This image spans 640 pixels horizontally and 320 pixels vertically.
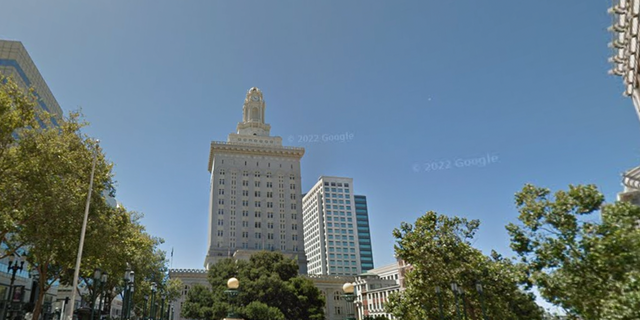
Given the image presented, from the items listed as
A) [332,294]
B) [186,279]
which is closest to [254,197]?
[186,279]

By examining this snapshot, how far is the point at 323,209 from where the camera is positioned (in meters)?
165

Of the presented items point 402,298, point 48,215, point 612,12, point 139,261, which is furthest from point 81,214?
point 612,12

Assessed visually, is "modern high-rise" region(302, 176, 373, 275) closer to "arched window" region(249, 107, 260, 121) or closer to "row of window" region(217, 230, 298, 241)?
"row of window" region(217, 230, 298, 241)

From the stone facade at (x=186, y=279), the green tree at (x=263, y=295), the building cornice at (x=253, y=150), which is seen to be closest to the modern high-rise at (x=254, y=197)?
the building cornice at (x=253, y=150)

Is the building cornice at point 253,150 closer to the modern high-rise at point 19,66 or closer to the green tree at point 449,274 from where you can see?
the modern high-rise at point 19,66

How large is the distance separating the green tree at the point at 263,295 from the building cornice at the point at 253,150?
50.8 m

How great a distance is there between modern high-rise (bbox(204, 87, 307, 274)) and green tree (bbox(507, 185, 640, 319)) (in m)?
82.4

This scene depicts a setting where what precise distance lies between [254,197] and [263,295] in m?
52.5

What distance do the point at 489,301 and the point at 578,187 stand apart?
13.3 meters

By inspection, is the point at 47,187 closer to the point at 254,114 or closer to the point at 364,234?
the point at 254,114

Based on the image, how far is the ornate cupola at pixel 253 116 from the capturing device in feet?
395

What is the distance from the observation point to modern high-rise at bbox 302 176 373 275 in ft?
513

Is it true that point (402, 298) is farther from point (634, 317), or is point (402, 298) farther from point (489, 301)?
point (634, 317)

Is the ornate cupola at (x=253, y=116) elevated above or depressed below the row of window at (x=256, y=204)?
above
